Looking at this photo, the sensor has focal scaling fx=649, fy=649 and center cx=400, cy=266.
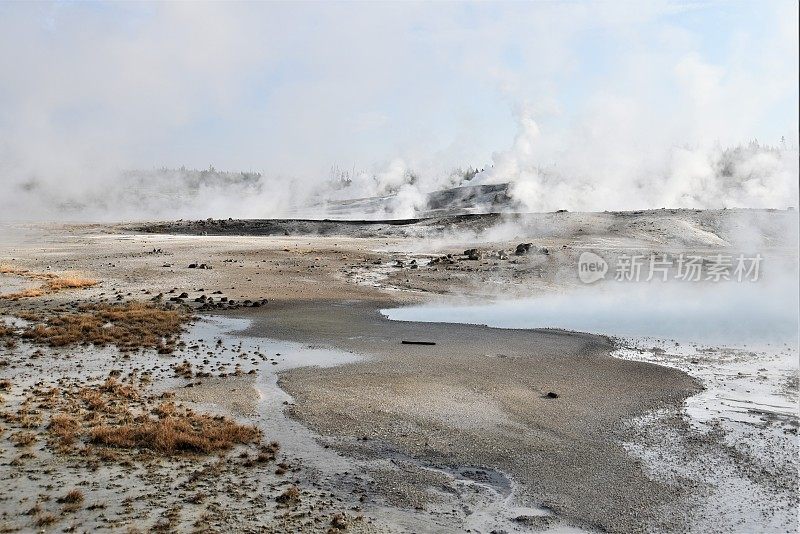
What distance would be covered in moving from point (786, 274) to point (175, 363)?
27.3 m

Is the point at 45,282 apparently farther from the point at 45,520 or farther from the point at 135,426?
the point at 45,520

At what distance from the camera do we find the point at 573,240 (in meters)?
43.6

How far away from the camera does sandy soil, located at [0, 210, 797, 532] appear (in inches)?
295

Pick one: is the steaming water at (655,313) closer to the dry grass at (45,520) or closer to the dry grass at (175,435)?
the dry grass at (175,435)

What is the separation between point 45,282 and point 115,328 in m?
11.1

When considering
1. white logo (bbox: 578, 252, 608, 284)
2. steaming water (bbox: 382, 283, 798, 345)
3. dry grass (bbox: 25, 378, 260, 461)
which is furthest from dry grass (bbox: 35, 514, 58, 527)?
white logo (bbox: 578, 252, 608, 284)

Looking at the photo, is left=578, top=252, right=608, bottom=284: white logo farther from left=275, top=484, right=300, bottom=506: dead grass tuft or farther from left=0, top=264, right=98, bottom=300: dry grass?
left=275, top=484, right=300, bottom=506: dead grass tuft

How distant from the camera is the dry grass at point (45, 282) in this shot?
75.1 ft

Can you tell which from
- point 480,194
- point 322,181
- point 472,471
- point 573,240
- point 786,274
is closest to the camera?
point 472,471

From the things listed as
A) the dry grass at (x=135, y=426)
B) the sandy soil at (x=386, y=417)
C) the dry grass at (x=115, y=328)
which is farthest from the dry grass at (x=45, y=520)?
the dry grass at (x=115, y=328)

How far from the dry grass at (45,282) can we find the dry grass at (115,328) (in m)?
3.98

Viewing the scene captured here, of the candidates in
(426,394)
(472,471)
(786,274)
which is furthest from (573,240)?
(472,471)

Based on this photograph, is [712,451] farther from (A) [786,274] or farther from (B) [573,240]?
(B) [573,240]

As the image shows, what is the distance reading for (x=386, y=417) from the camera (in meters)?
10.9
